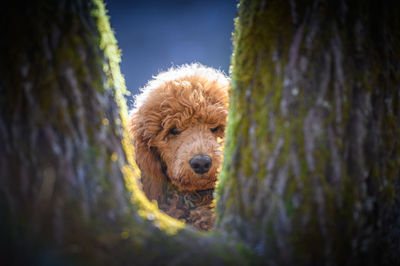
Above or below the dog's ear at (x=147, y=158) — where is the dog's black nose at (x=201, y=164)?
below

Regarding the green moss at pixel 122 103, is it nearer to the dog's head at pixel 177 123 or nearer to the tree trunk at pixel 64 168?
the tree trunk at pixel 64 168

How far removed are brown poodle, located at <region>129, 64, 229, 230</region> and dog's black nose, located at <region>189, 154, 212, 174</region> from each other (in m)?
0.02

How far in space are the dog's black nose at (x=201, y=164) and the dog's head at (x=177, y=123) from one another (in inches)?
4.8

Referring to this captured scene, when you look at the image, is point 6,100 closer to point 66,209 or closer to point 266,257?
point 66,209

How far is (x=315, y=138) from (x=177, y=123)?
5.67 ft

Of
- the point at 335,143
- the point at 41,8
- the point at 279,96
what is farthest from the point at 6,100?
the point at 335,143

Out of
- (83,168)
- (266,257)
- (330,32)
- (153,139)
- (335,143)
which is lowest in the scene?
(266,257)

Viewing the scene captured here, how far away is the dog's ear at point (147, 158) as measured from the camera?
110 inches

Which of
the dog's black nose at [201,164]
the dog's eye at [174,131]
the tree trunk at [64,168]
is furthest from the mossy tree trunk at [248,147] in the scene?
the dog's eye at [174,131]

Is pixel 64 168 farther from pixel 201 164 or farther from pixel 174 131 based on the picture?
pixel 174 131

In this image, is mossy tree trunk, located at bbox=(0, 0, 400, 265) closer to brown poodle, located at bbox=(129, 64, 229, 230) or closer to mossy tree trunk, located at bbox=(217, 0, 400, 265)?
mossy tree trunk, located at bbox=(217, 0, 400, 265)

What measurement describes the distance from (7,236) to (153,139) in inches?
75.5

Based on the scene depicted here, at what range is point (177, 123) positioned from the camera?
2.75m

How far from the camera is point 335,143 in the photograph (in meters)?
1.22
